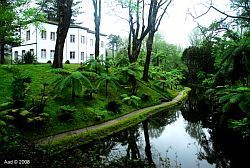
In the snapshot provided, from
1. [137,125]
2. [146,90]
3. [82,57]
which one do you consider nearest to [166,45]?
[82,57]

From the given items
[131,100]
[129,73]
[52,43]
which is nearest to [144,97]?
[129,73]

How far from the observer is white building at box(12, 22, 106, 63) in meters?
33.3

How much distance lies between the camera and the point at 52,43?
35.1 m

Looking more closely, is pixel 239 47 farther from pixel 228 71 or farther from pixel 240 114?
pixel 240 114

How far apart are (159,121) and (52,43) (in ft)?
78.9

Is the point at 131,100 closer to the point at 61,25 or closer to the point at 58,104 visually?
the point at 58,104

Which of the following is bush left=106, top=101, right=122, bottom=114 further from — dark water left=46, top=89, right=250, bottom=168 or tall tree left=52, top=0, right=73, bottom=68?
tall tree left=52, top=0, right=73, bottom=68

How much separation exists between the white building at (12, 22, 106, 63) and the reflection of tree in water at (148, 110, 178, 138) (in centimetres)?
1765

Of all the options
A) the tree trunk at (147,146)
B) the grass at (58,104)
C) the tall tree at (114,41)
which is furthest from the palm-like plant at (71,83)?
the tall tree at (114,41)

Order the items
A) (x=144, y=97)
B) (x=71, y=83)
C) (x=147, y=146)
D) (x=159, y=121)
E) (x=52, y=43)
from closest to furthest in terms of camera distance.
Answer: (x=147, y=146), (x=71, y=83), (x=159, y=121), (x=144, y=97), (x=52, y=43)

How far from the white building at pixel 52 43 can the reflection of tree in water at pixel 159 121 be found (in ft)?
57.9

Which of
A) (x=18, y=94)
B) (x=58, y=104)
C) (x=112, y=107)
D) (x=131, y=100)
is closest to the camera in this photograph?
(x=18, y=94)

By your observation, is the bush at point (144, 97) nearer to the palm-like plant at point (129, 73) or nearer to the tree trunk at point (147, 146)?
the palm-like plant at point (129, 73)

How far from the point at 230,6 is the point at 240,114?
4.21 meters
